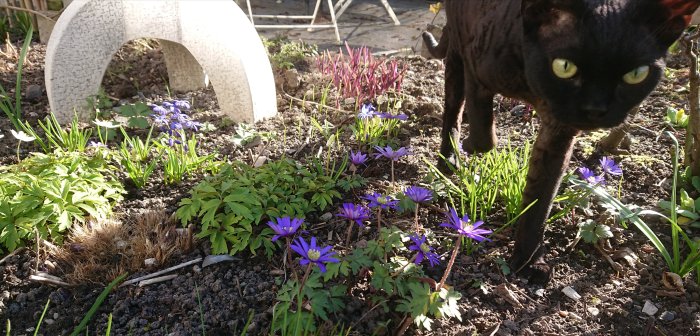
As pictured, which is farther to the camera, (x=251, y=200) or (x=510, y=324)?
(x=251, y=200)

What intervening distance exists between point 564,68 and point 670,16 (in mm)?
313

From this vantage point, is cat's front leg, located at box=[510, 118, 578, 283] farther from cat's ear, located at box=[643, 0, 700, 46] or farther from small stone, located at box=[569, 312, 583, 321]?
cat's ear, located at box=[643, 0, 700, 46]

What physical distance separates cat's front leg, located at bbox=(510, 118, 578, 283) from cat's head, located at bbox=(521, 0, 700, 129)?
0.22 m

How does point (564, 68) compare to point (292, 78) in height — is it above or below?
above

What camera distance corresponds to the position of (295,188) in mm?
2467

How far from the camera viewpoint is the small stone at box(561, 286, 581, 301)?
2137mm

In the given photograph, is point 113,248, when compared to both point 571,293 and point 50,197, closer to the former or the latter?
point 50,197

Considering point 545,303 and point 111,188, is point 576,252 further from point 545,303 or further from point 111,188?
point 111,188

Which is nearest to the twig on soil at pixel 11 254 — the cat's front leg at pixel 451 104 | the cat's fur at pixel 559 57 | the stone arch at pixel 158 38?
the stone arch at pixel 158 38

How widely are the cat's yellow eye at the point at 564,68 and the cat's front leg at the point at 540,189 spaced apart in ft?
0.95

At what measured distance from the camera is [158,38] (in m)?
3.12

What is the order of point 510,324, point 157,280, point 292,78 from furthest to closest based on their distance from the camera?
point 292,78
point 157,280
point 510,324

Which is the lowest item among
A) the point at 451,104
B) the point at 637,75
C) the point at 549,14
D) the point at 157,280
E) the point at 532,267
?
the point at 157,280

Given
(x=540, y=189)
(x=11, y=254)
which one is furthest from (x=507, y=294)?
(x=11, y=254)
